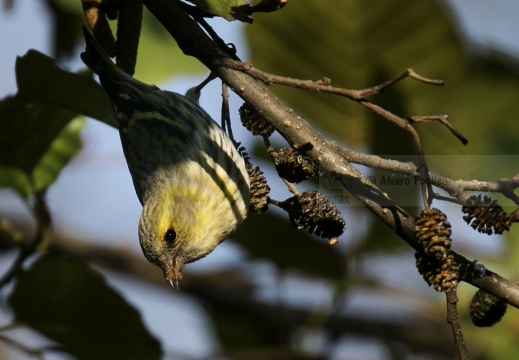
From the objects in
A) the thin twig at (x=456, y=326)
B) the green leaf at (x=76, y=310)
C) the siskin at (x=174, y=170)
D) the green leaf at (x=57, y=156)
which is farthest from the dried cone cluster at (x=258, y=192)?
the thin twig at (x=456, y=326)

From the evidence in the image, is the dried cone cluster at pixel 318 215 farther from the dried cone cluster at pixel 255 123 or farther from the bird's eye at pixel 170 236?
the bird's eye at pixel 170 236

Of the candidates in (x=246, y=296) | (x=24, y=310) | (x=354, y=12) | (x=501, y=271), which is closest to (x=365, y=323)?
(x=246, y=296)

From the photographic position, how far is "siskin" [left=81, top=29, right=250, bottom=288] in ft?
10.7

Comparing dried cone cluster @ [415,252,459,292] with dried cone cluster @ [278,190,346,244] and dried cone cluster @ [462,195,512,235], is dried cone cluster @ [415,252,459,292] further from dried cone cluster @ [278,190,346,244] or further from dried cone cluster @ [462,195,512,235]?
dried cone cluster @ [278,190,346,244]

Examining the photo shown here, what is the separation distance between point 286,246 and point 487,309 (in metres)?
1.46

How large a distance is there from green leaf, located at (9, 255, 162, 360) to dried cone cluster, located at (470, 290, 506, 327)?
121 cm

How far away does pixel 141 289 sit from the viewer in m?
4.89

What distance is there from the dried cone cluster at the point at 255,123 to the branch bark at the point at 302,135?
10.8 inches

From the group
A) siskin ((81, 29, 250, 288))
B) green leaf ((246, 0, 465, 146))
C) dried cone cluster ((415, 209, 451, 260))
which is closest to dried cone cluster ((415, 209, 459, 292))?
dried cone cluster ((415, 209, 451, 260))

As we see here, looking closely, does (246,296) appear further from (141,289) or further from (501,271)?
(501,271)

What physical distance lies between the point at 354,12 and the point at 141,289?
2.41 m

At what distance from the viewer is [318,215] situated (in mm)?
2193

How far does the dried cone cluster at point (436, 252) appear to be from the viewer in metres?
1.87

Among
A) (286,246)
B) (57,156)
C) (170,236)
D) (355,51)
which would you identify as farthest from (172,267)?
(355,51)
